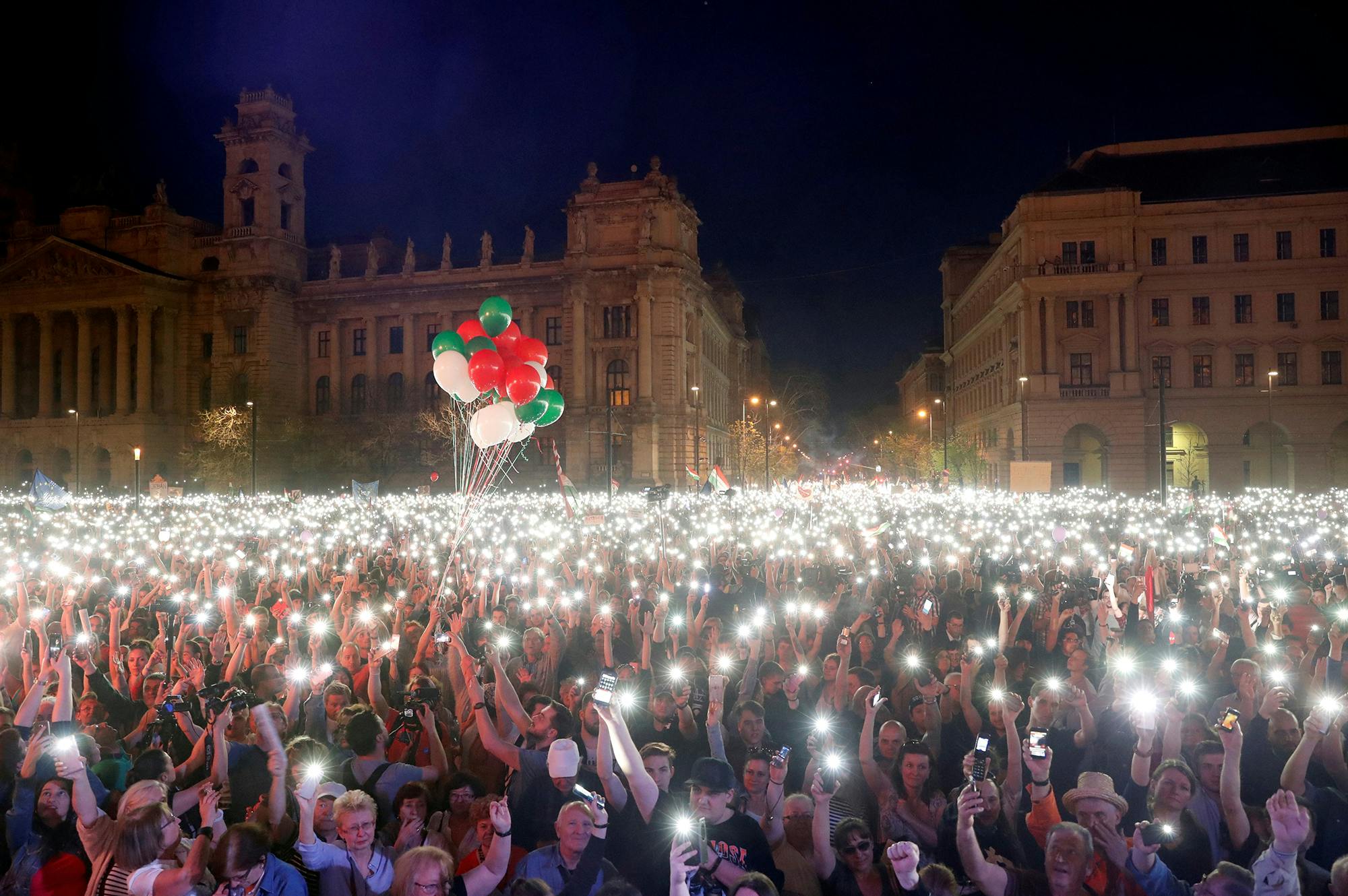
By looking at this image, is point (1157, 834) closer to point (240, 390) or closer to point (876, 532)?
point (876, 532)

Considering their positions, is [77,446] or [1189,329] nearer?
[1189,329]

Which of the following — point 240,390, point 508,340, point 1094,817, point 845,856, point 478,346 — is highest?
point 240,390

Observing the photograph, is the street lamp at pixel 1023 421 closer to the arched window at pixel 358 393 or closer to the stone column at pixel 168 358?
the arched window at pixel 358 393

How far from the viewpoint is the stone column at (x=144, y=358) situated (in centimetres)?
6881

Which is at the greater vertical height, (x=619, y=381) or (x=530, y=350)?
(x=619, y=381)

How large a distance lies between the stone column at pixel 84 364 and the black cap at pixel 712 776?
77.6 metres

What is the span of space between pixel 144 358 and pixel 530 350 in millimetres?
65618

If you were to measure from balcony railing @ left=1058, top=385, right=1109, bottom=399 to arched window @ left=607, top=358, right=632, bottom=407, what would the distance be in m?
26.8

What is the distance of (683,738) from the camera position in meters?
7.27

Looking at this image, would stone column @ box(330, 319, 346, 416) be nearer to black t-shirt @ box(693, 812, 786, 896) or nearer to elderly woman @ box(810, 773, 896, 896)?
black t-shirt @ box(693, 812, 786, 896)

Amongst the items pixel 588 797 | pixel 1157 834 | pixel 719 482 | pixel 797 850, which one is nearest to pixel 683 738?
pixel 797 850

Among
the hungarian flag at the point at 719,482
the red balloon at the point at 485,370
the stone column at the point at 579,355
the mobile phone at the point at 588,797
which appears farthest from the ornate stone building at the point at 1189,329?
the mobile phone at the point at 588,797

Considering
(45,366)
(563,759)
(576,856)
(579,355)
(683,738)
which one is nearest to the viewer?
(576,856)

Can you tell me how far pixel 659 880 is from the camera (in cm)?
540
